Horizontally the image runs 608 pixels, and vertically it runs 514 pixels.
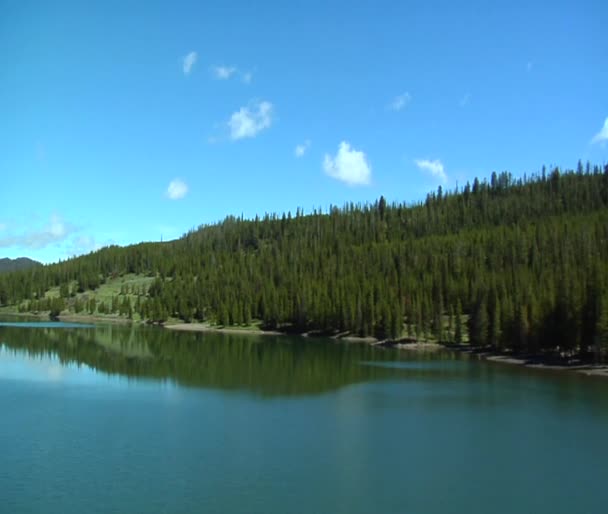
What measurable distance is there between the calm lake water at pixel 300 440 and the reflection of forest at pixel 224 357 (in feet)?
2.21

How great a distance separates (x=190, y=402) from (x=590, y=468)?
30.5m

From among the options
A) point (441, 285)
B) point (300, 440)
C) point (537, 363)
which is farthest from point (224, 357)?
point (441, 285)

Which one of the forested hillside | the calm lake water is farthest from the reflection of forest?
the forested hillside

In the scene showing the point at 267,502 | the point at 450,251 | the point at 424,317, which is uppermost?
the point at 450,251

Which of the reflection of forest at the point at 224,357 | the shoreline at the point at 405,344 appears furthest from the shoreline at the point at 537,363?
the reflection of forest at the point at 224,357

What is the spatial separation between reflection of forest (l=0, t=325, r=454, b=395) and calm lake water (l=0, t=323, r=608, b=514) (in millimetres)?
675

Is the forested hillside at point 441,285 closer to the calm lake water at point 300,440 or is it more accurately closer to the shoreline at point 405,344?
the shoreline at point 405,344

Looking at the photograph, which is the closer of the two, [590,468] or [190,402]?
[590,468]

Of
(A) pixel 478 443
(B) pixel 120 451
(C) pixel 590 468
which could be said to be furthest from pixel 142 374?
(C) pixel 590 468

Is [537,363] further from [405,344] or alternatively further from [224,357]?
[224,357]

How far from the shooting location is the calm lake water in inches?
1123

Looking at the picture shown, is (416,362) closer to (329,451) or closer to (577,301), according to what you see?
(577,301)

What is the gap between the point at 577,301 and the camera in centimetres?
7700

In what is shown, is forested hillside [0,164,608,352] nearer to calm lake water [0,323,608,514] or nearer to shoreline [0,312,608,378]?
shoreline [0,312,608,378]
